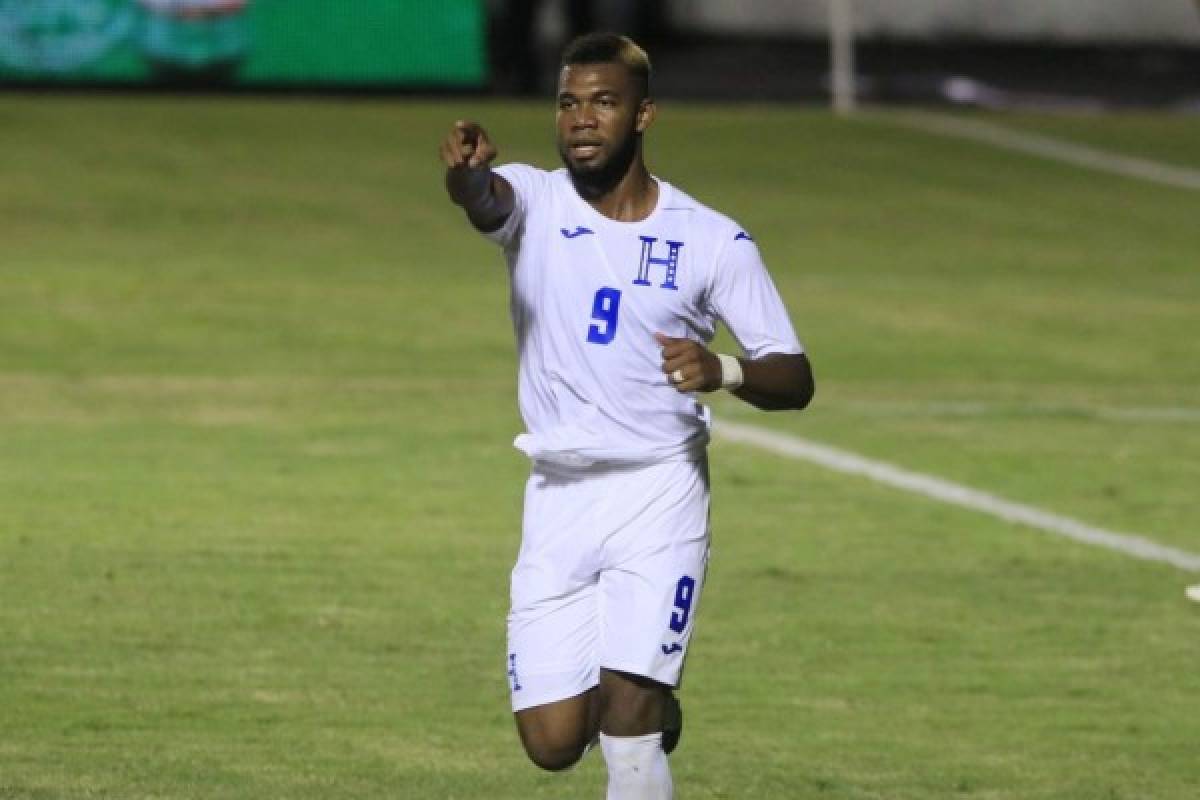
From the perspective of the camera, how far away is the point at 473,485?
14656 mm

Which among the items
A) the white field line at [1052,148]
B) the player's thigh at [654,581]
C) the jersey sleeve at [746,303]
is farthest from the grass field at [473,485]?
the jersey sleeve at [746,303]

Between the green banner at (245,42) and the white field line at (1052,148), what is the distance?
5.29 meters

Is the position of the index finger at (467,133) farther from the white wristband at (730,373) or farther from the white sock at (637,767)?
the white sock at (637,767)

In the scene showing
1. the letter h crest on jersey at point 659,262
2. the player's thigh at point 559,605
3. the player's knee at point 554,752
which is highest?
the letter h crest on jersey at point 659,262

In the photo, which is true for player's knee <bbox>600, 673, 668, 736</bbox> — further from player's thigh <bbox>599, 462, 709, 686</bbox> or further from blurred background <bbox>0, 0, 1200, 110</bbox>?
blurred background <bbox>0, 0, 1200, 110</bbox>

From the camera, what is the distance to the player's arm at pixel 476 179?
702cm

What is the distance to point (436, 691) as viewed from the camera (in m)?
10.1

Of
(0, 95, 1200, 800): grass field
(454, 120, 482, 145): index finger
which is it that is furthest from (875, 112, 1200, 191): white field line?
(454, 120, 482, 145): index finger

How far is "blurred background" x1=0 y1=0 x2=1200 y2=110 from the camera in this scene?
31000 millimetres

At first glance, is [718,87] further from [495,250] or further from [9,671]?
[9,671]

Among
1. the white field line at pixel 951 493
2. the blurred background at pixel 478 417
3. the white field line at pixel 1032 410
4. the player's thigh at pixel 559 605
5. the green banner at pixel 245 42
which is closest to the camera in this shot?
the player's thigh at pixel 559 605

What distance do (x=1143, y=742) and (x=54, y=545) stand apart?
207 inches

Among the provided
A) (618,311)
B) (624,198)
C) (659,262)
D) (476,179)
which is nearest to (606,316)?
(618,311)

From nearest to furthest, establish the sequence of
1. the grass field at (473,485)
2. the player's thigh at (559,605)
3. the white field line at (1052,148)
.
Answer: the player's thigh at (559,605) → the grass field at (473,485) → the white field line at (1052,148)
